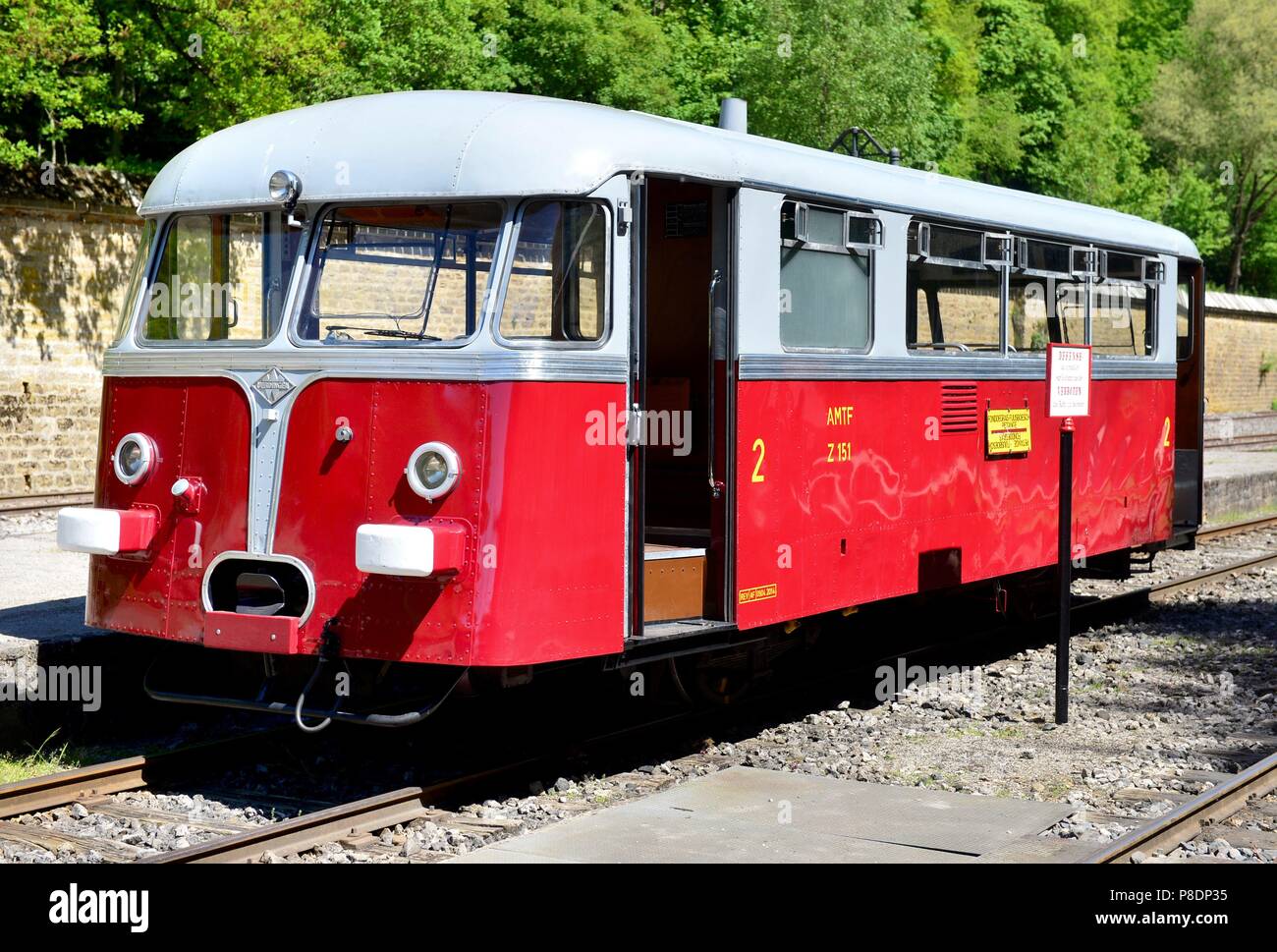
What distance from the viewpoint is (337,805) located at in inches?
287

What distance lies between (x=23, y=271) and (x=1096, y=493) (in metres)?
12.1

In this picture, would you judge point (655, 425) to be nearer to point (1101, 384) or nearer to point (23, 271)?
point (1101, 384)

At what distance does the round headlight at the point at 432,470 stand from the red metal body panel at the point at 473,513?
0.13 ft

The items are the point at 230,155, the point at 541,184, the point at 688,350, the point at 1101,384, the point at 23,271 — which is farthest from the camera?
the point at 23,271

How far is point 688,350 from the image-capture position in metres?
8.60

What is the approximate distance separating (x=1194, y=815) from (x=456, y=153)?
4370 mm

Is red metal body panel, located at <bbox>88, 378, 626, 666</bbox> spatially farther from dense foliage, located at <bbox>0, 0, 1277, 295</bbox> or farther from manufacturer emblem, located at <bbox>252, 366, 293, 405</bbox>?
dense foliage, located at <bbox>0, 0, 1277, 295</bbox>

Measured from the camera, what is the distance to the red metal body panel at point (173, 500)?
7.18m

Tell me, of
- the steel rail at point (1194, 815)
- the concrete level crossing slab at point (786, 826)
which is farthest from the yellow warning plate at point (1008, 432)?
the concrete level crossing slab at point (786, 826)

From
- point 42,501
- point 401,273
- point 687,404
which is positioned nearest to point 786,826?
point 687,404

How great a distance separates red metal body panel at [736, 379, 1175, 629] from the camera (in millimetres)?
8016

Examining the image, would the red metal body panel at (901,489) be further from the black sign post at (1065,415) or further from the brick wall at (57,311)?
the brick wall at (57,311)
